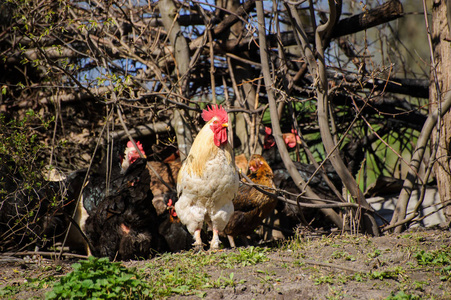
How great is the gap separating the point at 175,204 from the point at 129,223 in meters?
0.58

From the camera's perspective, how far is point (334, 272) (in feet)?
11.1

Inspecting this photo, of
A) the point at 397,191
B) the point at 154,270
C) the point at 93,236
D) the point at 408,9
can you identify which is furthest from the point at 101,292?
the point at 408,9

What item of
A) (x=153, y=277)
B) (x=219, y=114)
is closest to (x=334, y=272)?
(x=153, y=277)

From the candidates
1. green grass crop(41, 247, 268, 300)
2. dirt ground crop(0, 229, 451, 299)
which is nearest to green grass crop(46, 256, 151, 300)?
green grass crop(41, 247, 268, 300)

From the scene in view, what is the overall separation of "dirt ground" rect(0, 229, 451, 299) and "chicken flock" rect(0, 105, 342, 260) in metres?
0.60

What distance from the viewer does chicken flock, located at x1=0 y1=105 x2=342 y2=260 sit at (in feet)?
14.5

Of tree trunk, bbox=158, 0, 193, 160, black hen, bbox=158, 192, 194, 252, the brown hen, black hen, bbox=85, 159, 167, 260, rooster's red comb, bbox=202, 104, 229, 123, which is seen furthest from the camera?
tree trunk, bbox=158, 0, 193, 160

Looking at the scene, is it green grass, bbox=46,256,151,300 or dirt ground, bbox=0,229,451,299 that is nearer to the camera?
green grass, bbox=46,256,151,300

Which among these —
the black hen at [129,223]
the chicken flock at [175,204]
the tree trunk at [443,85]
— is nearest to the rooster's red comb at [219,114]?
the chicken flock at [175,204]

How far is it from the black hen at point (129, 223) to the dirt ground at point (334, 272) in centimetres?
61

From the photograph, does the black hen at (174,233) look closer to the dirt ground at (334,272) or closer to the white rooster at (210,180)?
the white rooster at (210,180)

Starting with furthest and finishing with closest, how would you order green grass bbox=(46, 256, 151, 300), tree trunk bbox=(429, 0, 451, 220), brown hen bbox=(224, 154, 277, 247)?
brown hen bbox=(224, 154, 277, 247) → tree trunk bbox=(429, 0, 451, 220) → green grass bbox=(46, 256, 151, 300)

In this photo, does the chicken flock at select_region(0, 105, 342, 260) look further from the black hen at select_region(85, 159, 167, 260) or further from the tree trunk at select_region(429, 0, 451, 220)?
the tree trunk at select_region(429, 0, 451, 220)

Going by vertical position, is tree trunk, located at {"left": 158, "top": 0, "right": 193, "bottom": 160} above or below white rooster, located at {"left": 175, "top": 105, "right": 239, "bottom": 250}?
above
